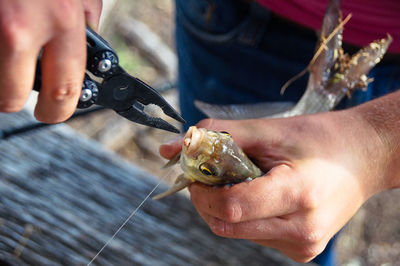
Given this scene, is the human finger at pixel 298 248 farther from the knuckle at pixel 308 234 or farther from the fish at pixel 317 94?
the fish at pixel 317 94

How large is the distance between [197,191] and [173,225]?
759mm

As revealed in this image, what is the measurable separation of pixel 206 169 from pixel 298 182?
252 mm

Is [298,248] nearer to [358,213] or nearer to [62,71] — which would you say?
[62,71]

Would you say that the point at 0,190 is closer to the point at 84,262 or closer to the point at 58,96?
the point at 84,262

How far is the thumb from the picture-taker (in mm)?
1092

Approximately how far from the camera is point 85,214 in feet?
5.75

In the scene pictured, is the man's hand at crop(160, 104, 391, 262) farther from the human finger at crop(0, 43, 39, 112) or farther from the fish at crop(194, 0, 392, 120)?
the human finger at crop(0, 43, 39, 112)


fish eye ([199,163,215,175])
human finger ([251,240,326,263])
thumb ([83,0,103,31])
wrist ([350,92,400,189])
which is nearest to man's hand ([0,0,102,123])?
thumb ([83,0,103,31])

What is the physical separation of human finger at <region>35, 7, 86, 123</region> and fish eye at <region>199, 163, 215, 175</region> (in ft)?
1.32

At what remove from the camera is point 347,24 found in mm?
1781

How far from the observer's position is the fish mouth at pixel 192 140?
1120 mm

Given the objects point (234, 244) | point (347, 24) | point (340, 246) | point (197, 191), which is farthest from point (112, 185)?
point (340, 246)

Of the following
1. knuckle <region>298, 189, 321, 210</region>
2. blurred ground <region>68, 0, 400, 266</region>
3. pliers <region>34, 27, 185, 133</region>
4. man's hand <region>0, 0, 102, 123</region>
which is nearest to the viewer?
man's hand <region>0, 0, 102, 123</region>

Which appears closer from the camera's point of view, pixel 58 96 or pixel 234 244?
pixel 58 96
